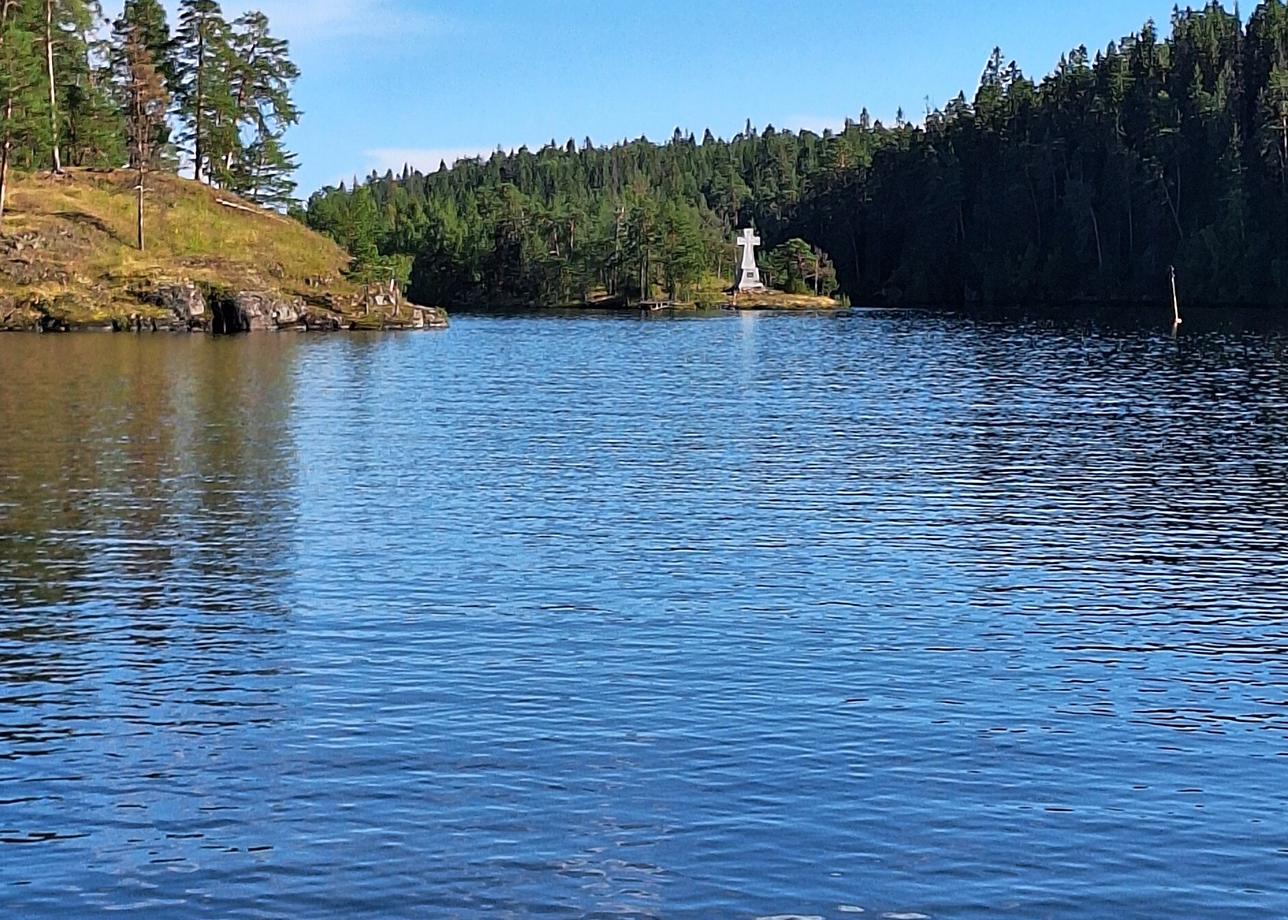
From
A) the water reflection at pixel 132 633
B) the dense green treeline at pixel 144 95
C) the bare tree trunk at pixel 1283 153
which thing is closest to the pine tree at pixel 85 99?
the dense green treeline at pixel 144 95

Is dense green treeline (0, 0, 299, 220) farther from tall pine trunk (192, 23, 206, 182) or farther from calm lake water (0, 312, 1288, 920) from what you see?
calm lake water (0, 312, 1288, 920)

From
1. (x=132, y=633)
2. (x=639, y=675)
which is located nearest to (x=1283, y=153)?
(x=639, y=675)

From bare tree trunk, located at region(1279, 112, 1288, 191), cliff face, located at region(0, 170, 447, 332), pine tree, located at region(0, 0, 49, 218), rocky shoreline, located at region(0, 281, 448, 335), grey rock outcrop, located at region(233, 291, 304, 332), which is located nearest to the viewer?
pine tree, located at region(0, 0, 49, 218)

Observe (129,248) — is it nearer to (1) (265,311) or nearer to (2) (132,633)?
(1) (265,311)

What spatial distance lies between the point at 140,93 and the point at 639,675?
121 meters

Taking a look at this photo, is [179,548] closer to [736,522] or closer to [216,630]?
[216,630]

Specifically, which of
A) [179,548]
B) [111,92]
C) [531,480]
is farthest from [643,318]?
[179,548]

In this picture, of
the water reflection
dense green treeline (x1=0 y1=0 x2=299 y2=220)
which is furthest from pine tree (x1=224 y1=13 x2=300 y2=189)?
the water reflection

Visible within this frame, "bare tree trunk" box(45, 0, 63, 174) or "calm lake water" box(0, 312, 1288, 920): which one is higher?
"bare tree trunk" box(45, 0, 63, 174)

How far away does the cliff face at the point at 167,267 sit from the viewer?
120 metres

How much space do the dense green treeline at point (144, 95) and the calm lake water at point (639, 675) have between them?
2954 inches

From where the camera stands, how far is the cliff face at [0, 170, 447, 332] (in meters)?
120

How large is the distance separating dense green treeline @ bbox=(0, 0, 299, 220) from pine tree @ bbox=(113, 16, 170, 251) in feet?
0.47

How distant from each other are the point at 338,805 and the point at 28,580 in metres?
15.2
